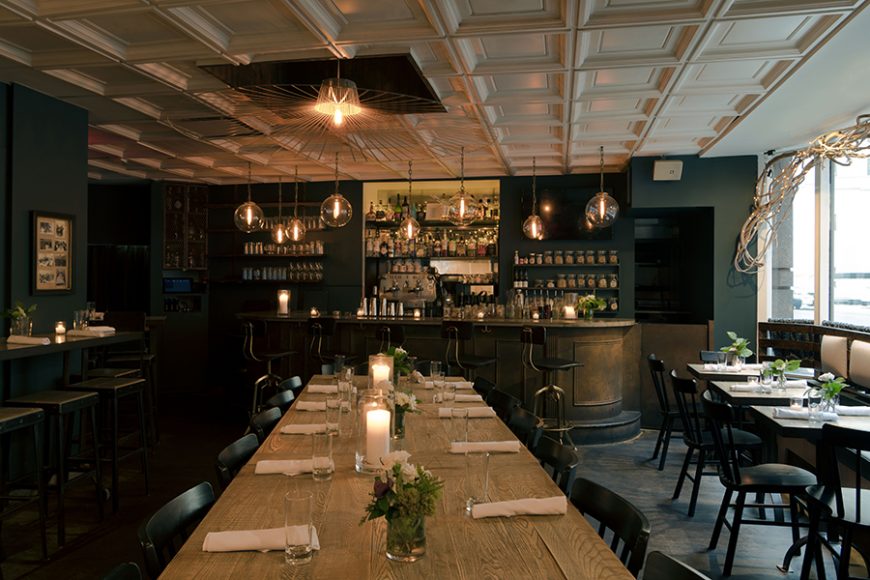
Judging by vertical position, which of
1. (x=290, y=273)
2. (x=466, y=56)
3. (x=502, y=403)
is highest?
(x=466, y=56)

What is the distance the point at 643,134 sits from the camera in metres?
6.72

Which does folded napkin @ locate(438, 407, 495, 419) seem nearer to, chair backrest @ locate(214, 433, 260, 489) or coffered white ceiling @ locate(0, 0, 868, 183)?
chair backrest @ locate(214, 433, 260, 489)

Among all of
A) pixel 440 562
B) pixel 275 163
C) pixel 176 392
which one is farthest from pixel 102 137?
pixel 440 562

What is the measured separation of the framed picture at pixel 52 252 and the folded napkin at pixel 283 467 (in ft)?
14.0

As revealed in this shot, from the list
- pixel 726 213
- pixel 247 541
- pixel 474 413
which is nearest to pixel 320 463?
pixel 247 541

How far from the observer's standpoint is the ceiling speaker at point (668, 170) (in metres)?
7.73

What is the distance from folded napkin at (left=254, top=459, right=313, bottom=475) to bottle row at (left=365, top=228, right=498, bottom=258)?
7.22 meters

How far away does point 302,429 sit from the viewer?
3.07m

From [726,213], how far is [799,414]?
4.62 metres

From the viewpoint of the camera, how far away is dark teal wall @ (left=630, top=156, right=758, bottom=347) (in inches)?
303

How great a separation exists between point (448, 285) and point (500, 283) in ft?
3.03

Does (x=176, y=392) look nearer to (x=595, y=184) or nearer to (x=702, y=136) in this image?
(x=595, y=184)

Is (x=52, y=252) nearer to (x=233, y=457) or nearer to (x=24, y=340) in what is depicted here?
(x=24, y=340)

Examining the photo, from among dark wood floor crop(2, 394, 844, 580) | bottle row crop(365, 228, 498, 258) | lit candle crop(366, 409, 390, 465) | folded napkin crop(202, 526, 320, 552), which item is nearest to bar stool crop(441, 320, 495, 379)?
dark wood floor crop(2, 394, 844, 580)
